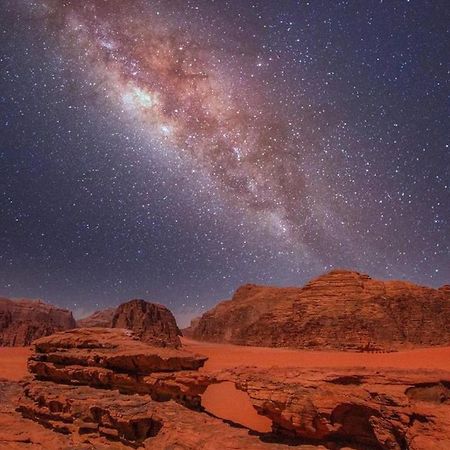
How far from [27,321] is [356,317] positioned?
3717cm

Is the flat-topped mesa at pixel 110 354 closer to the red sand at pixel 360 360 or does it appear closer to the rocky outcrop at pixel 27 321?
the red sand at pixel 360 360

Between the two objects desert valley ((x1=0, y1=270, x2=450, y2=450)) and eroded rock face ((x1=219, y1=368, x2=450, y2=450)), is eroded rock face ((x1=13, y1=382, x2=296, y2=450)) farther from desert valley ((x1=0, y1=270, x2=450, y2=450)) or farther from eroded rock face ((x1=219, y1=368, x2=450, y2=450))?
eroded rock face ((x1=219, y1=368, x2=450, y2=450))

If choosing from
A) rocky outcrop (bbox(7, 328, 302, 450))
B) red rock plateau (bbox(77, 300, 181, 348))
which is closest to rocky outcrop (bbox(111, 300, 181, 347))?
red rock plateau (bbox(77, 300, 181, 348))

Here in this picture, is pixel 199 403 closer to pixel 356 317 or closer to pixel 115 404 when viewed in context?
pixel 115 404

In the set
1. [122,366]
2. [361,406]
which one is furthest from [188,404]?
[361,406]

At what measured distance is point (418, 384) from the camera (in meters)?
5.88

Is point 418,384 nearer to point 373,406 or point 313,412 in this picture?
point 373,406

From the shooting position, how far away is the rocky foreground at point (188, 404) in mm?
5527

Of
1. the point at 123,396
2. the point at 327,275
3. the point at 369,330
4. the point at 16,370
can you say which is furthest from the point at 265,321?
the point at 123,396

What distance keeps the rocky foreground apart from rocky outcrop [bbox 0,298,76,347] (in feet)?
103

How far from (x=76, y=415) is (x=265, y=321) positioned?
42.0 meters

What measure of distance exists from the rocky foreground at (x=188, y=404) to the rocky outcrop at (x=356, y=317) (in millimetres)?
29912

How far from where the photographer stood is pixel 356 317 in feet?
121

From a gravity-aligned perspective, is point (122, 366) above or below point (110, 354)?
below
